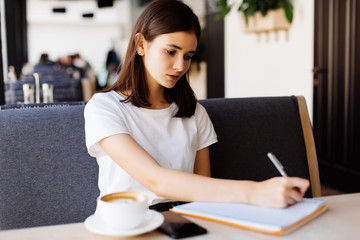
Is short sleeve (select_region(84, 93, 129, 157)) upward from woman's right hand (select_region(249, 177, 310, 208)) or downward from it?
upward

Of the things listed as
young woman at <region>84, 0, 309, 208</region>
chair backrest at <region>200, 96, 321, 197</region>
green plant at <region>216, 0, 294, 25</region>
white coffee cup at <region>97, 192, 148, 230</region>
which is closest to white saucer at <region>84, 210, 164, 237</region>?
white coffee cup at <region>97, 192, 148, 230</region>

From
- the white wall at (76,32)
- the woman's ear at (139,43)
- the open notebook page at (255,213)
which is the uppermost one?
the white wall at (76,32)

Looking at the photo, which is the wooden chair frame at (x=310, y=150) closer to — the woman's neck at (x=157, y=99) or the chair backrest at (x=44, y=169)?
the woman's neck at (x=157, y=99)

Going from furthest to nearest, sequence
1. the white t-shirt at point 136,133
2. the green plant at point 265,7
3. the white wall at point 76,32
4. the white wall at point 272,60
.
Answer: the white wall at point 76,32 < the green plant at point 265,7 < the white wall at point 272,60 < the white t-shirt at point 136,133

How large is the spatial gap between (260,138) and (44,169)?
2.45ft

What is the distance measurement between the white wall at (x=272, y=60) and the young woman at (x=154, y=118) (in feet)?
9.02

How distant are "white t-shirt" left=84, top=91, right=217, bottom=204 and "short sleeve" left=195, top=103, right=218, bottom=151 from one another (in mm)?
32

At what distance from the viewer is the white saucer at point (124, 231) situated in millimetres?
744

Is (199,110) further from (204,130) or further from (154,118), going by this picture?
(154,118)

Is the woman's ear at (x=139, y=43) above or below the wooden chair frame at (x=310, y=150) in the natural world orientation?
above

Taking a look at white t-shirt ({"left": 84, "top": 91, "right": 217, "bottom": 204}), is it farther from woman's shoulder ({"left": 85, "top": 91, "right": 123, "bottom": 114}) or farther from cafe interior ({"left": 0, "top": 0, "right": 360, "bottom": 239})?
cafe interior ({"left": 0, "top": 0, "right": 360, "bottom": 239})

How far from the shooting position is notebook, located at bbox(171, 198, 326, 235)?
79 cm

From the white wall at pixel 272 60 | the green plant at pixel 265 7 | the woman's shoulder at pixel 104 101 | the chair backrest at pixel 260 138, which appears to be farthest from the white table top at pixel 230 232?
the green plant at pixel 265 7

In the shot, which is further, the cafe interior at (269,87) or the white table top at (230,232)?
the cafe interior at (269,87)
